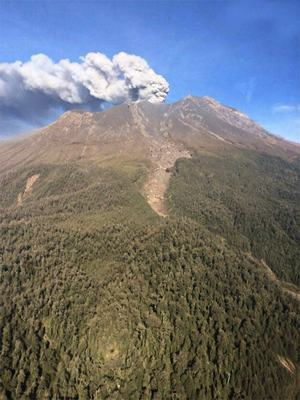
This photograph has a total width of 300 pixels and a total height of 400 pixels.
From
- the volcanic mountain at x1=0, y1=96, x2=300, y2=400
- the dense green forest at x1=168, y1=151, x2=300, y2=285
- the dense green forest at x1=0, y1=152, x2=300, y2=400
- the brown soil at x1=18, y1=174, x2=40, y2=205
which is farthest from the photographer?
the brown soil at x1=18, y1=174, x2=40, y2=205

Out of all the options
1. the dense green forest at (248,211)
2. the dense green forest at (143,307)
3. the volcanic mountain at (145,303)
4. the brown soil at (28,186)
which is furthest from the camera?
the brown soil at (28,186)

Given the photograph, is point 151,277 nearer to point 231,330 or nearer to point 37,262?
point 231,330

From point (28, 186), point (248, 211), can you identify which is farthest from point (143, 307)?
point (28, 186)

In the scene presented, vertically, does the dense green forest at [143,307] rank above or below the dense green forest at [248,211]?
below

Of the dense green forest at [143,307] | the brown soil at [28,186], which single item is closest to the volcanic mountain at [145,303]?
the dense green forest at [143,307]

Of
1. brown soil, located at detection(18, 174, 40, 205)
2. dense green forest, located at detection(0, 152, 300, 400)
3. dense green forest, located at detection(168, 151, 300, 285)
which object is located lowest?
brown soil, located at detection(18, 174, 40, 205)

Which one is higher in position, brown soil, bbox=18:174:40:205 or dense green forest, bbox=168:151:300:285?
dense green forest, bbox=168:151:300:285

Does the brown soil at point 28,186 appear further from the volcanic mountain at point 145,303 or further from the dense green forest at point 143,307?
the dense green forest at point 143,307

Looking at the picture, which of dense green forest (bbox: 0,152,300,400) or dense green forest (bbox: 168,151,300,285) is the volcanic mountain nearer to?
dense green forest (bbox: 0,152,300,400)

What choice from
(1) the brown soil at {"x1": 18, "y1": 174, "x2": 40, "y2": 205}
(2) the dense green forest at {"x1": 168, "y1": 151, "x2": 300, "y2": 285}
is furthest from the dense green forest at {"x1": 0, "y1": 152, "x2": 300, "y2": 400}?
(1) the brown soil at {"x1": 18, "y1": 174, "x2": 40, "y2": 205}

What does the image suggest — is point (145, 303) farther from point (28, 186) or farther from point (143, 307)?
point (28, 186)
